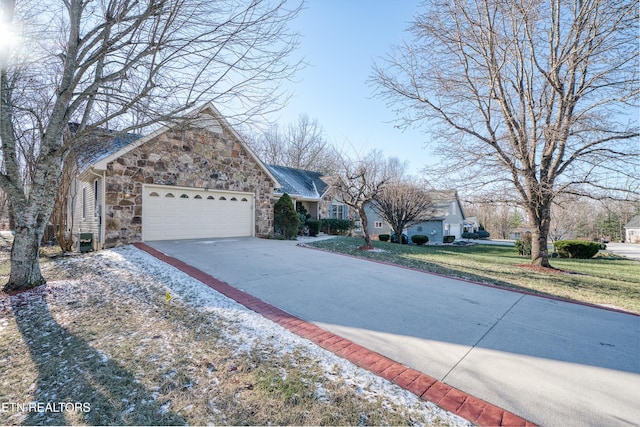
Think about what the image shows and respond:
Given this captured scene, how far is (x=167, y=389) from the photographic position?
107 inches

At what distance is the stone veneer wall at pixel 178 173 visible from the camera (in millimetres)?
9828

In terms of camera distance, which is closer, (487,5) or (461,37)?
(487,5)

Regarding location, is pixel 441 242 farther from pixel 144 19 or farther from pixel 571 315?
pixel 144 19

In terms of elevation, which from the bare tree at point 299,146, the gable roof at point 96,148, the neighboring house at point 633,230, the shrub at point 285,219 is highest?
the bare tree at point 299,146

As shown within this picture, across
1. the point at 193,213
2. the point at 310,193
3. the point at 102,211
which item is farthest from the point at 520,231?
A: the point at 102,211

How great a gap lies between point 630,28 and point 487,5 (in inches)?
148

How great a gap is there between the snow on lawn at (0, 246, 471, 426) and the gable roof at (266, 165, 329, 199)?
12422 millimetres

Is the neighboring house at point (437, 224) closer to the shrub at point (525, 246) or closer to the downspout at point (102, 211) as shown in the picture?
the shrub at point (525, 246)

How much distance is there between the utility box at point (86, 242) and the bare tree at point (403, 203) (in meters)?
15.6

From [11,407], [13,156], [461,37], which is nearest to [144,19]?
[13,156]

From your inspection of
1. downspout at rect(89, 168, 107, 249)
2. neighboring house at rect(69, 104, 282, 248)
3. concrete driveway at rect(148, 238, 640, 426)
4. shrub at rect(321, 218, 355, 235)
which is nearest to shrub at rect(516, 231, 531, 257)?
shrub at rect(321, 218, 355, 235)

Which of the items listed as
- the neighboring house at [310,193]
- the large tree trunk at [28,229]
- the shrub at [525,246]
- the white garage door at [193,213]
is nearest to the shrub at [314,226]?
the neighboring house at [310,193]

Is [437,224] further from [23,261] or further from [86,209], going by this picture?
[23,261]

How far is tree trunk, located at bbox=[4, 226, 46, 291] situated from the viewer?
600 cm
